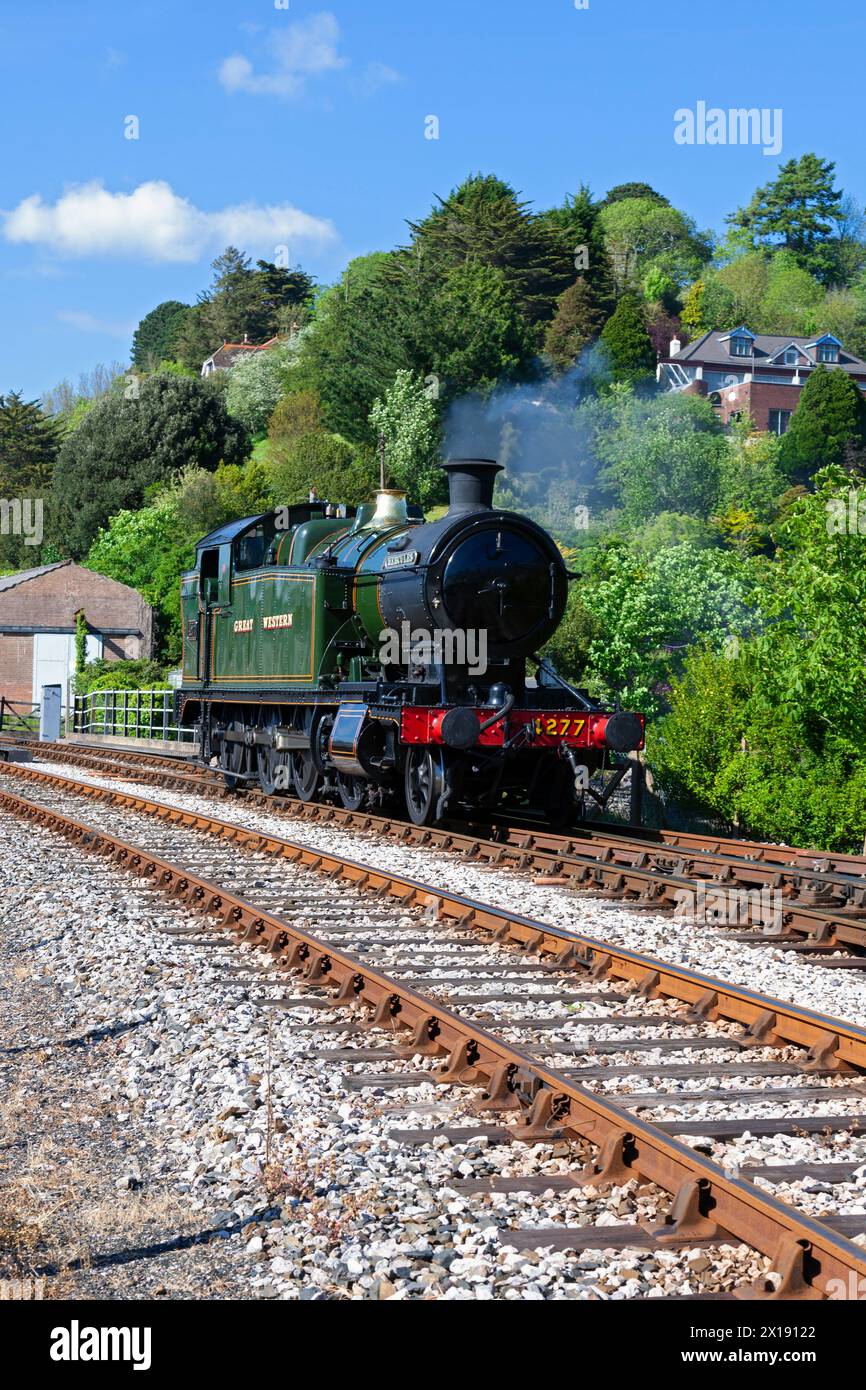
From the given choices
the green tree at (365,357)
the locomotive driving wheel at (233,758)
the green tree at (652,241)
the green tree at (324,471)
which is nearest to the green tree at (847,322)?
the green tree at (652,241)

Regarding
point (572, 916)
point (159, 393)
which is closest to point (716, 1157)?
point (572, 916)

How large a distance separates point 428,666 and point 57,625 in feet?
136

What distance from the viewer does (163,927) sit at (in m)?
9.66

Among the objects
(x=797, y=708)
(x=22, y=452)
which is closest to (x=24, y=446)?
(x=22, y=452)

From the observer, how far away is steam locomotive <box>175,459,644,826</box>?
1489cm

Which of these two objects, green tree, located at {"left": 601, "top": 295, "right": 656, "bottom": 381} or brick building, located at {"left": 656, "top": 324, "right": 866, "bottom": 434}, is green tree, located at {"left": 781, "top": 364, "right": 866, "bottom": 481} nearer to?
brick building, located at {"left": 656, "top": 324, "right": 866, "bottom": 434}

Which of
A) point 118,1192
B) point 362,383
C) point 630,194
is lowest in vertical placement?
point 118,1192

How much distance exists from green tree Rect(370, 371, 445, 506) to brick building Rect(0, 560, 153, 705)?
11996 millimetres

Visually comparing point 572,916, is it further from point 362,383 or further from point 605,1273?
point 362,383

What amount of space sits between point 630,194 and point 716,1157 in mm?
139577
